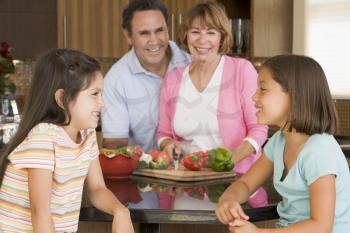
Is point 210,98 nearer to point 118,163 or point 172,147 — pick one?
point 172,147

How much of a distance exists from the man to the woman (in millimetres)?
164

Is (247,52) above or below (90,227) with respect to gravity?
above

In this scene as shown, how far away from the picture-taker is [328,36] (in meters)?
5.46

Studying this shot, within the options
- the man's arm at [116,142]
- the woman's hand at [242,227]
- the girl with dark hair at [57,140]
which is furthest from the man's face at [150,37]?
the woman's hand at [242,227]

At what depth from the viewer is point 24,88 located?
231 inches

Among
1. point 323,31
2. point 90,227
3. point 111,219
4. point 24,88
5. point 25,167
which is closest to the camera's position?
point 25,167

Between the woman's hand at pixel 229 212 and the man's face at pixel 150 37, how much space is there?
4.48 ft

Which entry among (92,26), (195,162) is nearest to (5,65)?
(195,162)

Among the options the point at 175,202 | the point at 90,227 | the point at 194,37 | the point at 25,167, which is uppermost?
the point at 194,37

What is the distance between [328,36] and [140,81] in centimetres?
265

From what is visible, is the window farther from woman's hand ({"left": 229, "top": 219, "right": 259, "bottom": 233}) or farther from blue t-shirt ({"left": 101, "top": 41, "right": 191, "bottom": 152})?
woman's hand ({"left": 229, "top": 219, "right": 259, "bottom": 233})

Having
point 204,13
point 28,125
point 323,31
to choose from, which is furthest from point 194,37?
point 323,31

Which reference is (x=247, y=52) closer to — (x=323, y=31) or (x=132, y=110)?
(x=323, y=31)

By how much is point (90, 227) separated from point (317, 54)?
11.5ft
